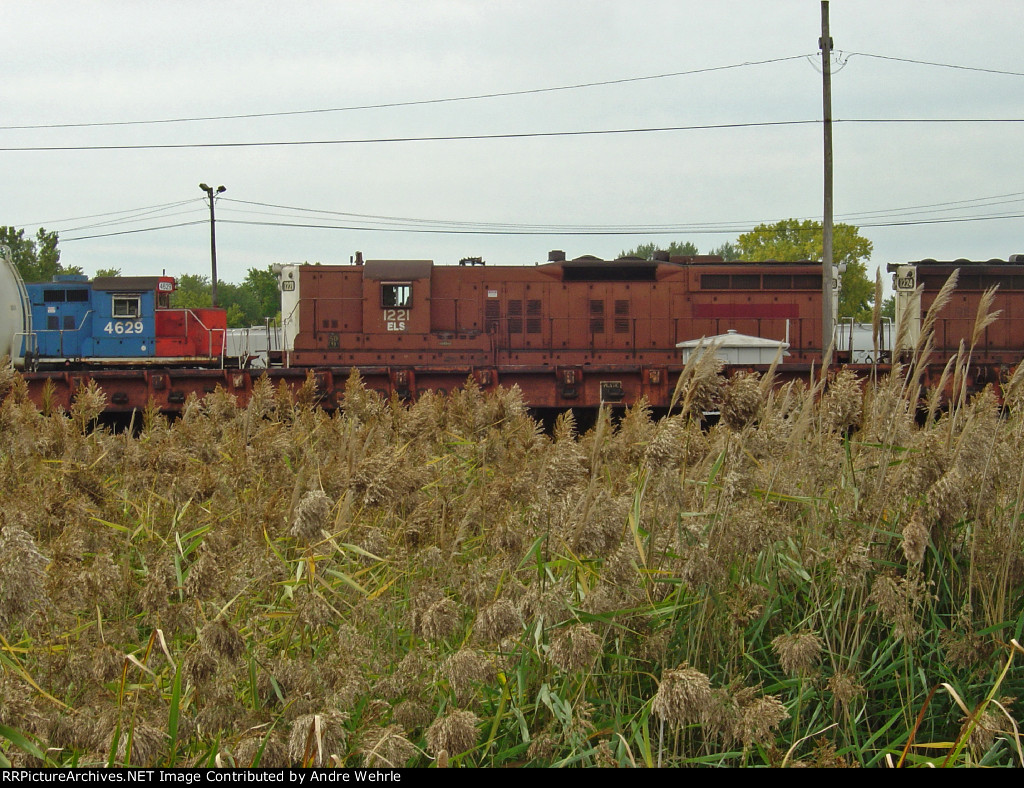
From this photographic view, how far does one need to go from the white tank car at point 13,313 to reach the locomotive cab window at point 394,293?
852cm

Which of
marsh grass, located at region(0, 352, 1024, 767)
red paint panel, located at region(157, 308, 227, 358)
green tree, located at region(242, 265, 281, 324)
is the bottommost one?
marsh grass, located at region(0, 352, 1024, 767)

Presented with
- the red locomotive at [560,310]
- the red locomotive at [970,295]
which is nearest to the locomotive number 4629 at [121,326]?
the red locomotive at [560,310]

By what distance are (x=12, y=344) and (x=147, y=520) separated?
60.4 ft

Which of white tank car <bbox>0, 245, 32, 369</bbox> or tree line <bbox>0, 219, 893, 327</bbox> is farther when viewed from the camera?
tree line <bbox>0, 219, 893, 327</bbox>

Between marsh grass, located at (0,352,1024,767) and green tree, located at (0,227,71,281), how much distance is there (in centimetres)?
7605

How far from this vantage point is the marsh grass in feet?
8.68

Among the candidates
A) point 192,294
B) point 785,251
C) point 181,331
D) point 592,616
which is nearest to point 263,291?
point 192,294

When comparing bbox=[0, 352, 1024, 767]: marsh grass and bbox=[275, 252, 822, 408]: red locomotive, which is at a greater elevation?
bbox=[275, 252, 822, 408]: red locomotive

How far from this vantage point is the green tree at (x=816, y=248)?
225ft

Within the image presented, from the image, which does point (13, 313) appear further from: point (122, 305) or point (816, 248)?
point (816, 248)

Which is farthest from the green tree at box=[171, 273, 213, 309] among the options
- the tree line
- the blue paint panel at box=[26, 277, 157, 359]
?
the blue paint panel at box=[26, 277, 157, 359]

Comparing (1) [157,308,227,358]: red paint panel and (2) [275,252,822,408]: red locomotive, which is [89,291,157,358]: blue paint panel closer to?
(1) [157,308,227,358]: red paint panel
